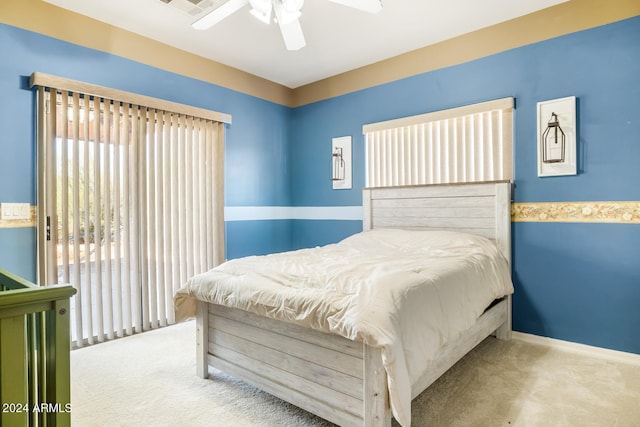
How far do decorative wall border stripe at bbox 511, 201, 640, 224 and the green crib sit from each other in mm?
2985

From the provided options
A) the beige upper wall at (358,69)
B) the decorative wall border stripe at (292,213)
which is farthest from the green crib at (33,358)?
the decorative wall border stripe at (292,213)

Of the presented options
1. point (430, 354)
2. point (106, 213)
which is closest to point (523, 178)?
point (430, 354)

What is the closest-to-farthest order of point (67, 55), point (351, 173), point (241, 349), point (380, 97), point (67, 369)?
point (67, 369), point (241, 349), point (67, 55), point (380, 97), point (351, 173)

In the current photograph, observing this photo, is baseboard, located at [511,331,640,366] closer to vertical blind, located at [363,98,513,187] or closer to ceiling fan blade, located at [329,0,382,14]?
vertical blind, located at [363,98,513,187]

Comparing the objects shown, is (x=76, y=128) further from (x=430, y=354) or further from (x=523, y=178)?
(x=523, y=178)

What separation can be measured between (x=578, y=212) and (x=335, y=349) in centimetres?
219

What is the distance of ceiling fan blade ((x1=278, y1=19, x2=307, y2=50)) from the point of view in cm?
224

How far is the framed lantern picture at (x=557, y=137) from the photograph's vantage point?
2607 millimetres

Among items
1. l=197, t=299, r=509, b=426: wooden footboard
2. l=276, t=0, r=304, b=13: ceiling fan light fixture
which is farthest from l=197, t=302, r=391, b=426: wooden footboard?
l=276, t=0, r=304, b=13: ceiling fan light fixture

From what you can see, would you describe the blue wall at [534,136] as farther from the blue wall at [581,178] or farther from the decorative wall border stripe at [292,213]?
the decorative wall border stripe at [292,213]

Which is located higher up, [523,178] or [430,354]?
[523,178]

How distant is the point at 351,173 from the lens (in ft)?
13.1

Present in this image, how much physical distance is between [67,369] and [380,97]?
11.4ft

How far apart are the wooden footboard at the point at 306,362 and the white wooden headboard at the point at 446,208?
948 millimetres
